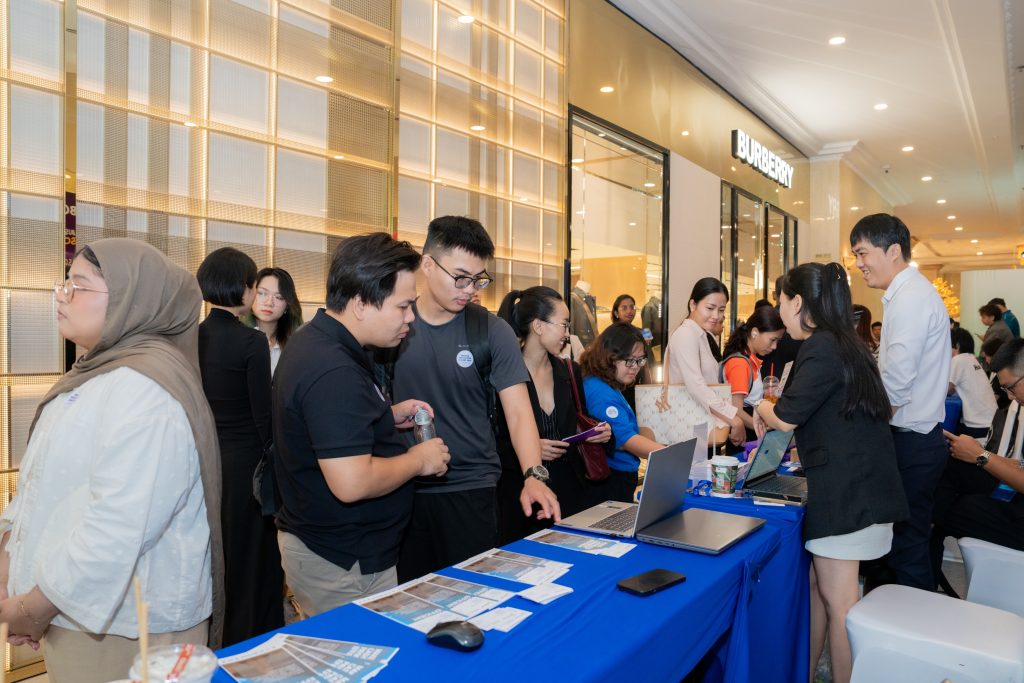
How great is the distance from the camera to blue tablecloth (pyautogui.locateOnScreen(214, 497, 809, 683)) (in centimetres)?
125

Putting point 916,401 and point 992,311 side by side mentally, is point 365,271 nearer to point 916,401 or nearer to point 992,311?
point 916,401

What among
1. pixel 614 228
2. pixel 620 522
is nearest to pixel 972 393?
pixel 614 228

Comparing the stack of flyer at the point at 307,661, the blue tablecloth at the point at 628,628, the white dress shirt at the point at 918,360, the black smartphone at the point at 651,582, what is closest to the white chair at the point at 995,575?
the white dress shirt at the point at 918,360

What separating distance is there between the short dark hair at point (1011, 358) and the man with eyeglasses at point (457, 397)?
2.20m

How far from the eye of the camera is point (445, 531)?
7.05ft

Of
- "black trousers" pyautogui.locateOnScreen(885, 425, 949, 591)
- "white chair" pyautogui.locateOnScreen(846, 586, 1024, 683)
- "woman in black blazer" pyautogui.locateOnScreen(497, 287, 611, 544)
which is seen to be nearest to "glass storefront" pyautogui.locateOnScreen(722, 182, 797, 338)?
"black trousers" pyautogui.locateOnScreen(885, 425, 949, 591)

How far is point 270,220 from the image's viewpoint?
3428 mm

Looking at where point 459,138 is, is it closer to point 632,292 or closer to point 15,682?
point 632,292

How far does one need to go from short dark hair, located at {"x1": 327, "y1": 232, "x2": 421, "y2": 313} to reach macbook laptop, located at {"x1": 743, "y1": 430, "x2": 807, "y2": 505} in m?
1.65

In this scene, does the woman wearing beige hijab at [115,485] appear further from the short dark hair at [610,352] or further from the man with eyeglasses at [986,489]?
the man with eyeglasses at [986,489]

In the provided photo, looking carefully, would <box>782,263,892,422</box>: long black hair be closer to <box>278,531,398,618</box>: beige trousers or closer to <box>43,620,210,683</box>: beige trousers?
<box>278,531,398,618</box>: beige trousers

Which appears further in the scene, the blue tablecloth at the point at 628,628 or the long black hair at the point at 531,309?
the long black hair at the point at 531,309

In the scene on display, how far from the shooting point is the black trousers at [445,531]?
2148mm

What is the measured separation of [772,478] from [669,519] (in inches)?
37.8
